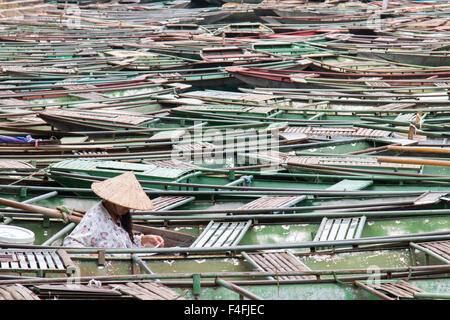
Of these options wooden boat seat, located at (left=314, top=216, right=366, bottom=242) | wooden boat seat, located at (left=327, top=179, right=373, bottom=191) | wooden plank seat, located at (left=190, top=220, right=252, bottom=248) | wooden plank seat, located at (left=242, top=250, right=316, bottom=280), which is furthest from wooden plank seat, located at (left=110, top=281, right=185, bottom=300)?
wooden boat seat, located at (left=327, top=179, right=373, bottom=191)

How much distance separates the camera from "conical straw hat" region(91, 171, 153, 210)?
22.0 ft

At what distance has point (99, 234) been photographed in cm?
702

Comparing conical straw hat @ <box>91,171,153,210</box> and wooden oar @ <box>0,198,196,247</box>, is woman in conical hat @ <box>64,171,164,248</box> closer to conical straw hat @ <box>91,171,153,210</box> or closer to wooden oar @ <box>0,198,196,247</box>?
conical straw hat @ <box>91,171,153,210</box>

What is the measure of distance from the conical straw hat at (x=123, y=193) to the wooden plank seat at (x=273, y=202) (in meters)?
2.26

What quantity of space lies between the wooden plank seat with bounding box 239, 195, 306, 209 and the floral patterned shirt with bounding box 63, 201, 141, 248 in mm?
2102

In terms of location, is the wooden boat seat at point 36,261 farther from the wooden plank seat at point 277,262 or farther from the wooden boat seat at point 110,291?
the wooden plank seat at point 277,262

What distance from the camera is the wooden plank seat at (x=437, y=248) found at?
7.01 metres

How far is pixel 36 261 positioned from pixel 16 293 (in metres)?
1.10

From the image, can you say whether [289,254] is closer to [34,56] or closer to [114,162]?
[114,162]

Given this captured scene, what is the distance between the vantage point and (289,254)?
7246mm

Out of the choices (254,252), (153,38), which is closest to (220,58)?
(153,38)

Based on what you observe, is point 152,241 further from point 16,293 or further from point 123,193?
point 16,293

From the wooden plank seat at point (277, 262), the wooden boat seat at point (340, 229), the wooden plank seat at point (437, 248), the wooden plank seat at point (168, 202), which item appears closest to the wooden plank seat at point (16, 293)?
the wooden plank seat at point (277, 262)

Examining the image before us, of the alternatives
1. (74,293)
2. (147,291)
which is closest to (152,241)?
(147,291)
